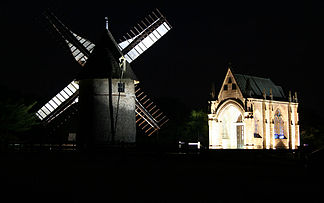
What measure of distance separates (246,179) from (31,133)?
129 feet

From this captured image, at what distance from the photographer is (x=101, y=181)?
1491 centimetres

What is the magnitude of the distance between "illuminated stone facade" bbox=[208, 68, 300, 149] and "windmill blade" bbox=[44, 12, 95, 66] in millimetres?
19392

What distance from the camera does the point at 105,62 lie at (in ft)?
104

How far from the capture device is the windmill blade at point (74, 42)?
115ft

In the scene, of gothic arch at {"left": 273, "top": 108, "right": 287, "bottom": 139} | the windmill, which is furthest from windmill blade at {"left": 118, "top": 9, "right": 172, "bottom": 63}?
gothic arch at {"left": 273, "top": 108, "right": 287, "bottom": 139}

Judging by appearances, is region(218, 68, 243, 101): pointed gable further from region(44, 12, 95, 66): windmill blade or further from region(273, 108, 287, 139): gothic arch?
region(44, 12, 95, 66): windmill blade

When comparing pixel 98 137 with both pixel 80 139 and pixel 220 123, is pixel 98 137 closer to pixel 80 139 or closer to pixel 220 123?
pixel 80 139

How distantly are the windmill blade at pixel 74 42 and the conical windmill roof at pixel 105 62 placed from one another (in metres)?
2.25

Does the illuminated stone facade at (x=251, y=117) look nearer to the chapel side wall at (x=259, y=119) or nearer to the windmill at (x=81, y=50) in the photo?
the chapel side wall at (x=259, y=119)

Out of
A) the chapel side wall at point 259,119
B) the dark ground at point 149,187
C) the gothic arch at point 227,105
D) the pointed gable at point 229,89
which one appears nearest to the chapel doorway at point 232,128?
the gothic arch at point 227,105

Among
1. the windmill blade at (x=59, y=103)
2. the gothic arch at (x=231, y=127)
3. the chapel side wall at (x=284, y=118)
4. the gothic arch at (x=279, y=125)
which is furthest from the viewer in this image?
the gothic arch at (x=279, y=125)

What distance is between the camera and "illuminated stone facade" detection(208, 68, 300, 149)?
48.1 metres

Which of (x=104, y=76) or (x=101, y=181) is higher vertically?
(x=104, y=76)

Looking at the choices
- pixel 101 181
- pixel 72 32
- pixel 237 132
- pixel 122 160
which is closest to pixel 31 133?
pixel 72 32
